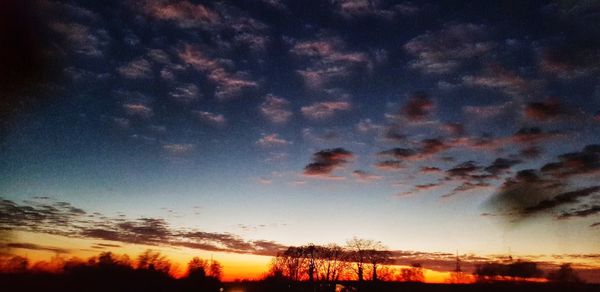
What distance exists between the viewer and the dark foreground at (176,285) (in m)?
43.9

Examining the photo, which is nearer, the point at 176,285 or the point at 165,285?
the point at 165,285

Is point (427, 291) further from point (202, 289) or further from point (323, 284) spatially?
point (202, 289)

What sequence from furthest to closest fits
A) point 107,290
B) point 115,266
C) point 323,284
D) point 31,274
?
point 323,284 < point 115,266 < point 107,290 < point 31,274

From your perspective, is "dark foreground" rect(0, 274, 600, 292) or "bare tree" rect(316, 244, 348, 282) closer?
"dark foreground" rect(0, 274, 600, 292)

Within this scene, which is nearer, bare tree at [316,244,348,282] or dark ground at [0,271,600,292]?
dark ground at [0,271,600,292]

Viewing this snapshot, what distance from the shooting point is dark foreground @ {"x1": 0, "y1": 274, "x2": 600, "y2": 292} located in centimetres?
4388

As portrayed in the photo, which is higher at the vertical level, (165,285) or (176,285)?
(165,285)

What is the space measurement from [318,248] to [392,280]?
18587mm

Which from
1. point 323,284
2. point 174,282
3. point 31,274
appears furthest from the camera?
point 323,284

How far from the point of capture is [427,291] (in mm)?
83250

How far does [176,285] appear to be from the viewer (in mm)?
63062

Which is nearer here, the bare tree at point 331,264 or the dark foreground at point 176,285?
the dark foreground at point 176,285

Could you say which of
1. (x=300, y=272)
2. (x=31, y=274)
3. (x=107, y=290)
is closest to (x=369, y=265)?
(x=300, y=272)

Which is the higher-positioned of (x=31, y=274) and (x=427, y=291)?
(x=31, y=274)
